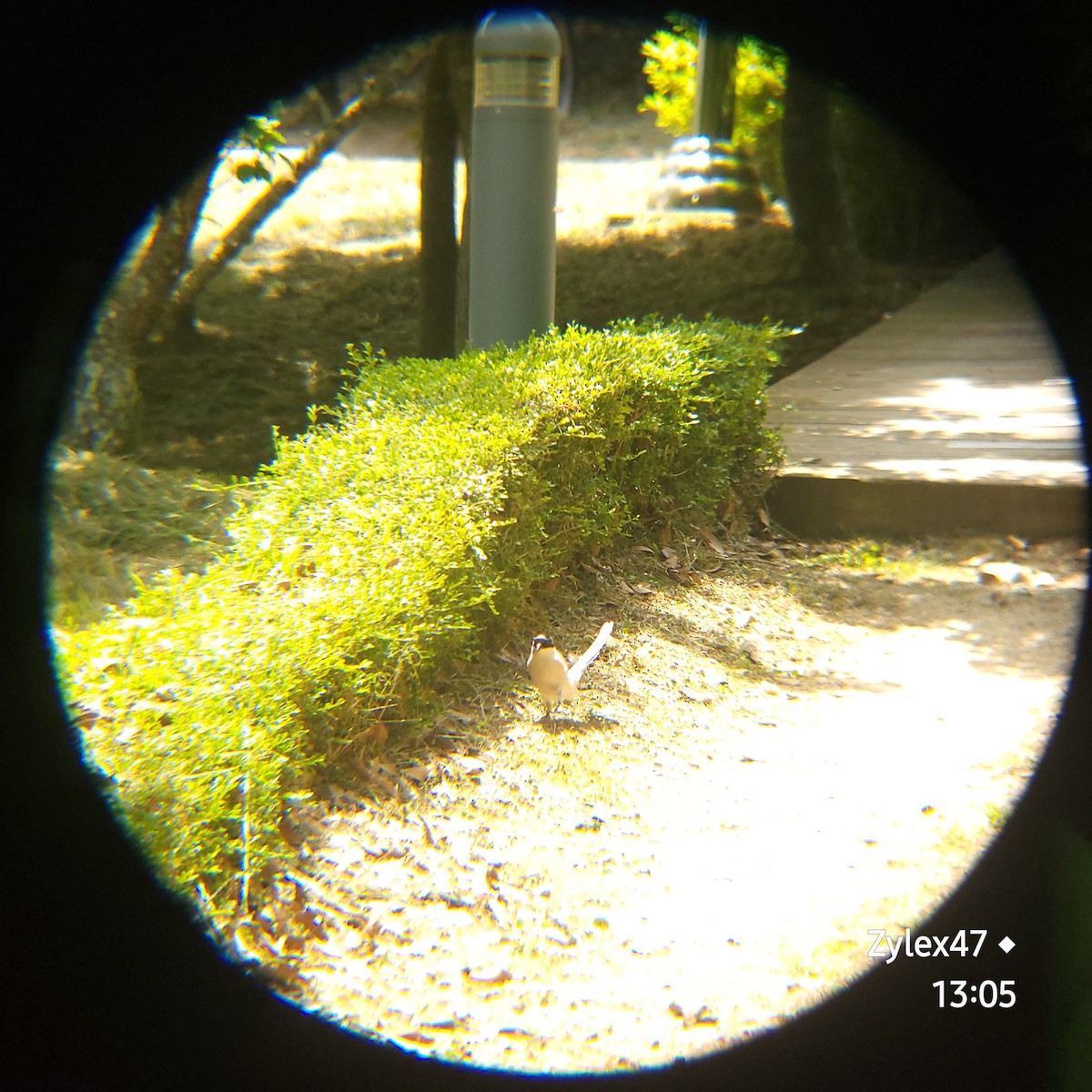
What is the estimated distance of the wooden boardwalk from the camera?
598 centimetres

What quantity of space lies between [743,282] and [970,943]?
37.1ft

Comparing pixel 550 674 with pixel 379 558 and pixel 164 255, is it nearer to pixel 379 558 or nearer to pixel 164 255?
pixel 379 558

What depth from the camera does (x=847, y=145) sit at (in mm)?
14281

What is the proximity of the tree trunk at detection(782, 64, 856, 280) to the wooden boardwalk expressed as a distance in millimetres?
3003

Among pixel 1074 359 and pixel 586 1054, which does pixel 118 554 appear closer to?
pixel 586 1054

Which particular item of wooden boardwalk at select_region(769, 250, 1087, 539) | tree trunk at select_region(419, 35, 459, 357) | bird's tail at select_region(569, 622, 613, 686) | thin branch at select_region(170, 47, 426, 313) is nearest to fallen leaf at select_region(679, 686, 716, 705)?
bird's tail at select_region(569, 622, 613, 686)

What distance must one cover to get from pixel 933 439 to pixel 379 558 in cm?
434

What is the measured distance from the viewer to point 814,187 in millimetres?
13219

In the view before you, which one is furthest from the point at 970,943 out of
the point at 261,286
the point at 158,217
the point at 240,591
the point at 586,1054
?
the point at 261,286

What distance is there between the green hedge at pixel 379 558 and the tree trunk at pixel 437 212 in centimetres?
449

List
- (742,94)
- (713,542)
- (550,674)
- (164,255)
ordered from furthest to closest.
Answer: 1. (742,94)
2. (164,255)
3. (713,542)
4. (550,674)

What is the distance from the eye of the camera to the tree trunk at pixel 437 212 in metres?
10.3

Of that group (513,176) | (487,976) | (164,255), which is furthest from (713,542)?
(164,255)

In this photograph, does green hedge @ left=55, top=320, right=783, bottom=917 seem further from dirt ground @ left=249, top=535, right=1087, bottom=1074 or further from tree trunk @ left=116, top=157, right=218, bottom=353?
tree trunk @ left=116, top=157, right=218, bottom=353
